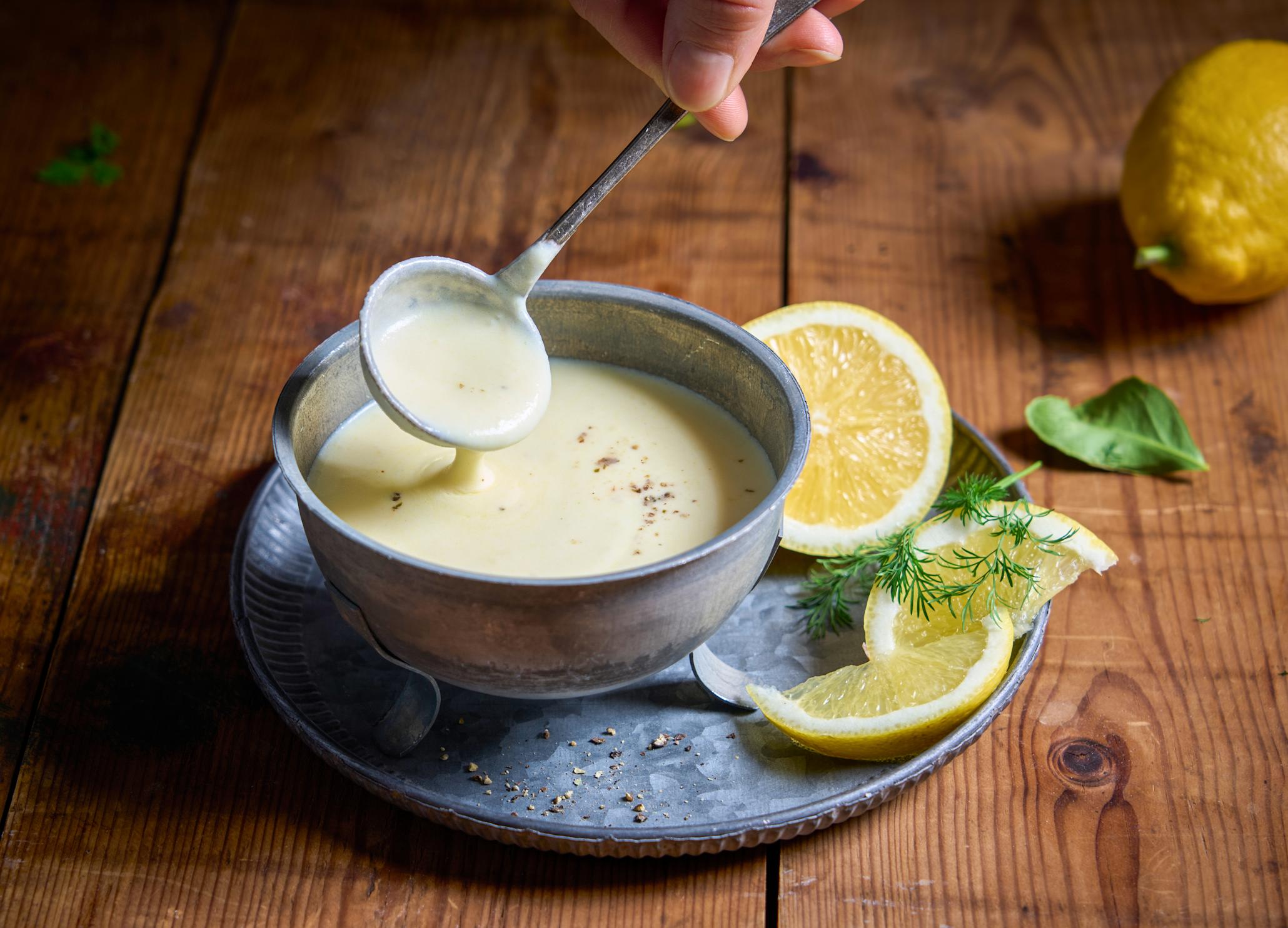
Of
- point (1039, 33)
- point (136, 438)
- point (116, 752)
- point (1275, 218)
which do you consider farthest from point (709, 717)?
point (1039, 33)

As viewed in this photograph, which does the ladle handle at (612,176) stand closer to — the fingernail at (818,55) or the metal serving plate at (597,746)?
the fingernail at (818,55)

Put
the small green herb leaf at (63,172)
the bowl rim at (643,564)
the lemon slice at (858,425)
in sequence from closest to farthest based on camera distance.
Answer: the bowl rim at (643,564)
the lemon slice at (858,425)
the small green herb leaf at (63,172)

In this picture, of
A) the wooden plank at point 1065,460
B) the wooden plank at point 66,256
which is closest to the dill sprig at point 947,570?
the wooden plank at point 1065,460

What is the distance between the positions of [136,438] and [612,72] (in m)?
1.30

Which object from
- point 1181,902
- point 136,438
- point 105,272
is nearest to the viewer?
point 1181,902

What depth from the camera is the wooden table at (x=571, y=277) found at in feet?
4.47

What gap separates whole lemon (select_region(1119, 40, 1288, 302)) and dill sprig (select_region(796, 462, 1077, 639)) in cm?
66

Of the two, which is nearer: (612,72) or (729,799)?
(729,799)

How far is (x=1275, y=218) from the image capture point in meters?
2.02

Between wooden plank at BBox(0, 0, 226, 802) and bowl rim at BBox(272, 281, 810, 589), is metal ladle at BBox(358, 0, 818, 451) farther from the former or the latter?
wooden plank at BBox(0, 0, 226, 802)

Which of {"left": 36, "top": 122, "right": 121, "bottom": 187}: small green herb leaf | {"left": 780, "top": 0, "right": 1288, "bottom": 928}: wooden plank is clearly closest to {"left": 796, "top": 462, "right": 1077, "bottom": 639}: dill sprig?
{"left": 780, "top": 0, "right": 1288, "bottom": 928}: wooden plank

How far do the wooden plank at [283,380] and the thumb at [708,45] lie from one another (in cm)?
68

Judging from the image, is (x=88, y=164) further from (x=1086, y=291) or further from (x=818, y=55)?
(x=1086, y=291)

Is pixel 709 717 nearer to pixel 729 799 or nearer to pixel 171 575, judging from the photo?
pixel 729 799
